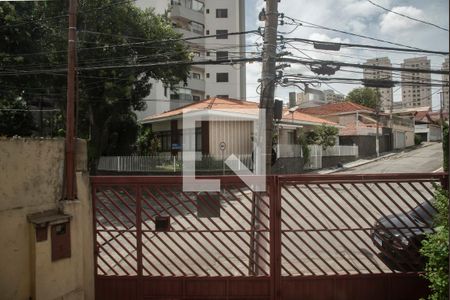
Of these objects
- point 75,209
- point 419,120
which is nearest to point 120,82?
point 75,209

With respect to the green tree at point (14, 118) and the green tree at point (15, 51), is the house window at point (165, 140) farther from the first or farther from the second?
the green tree at point (15, 51)

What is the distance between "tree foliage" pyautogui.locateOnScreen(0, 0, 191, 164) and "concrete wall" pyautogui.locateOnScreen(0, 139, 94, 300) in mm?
12241

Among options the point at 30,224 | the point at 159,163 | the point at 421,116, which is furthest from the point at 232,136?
the point at 421,116

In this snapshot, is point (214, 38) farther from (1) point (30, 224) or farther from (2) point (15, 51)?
(1) point (30, 224)

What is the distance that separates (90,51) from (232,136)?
25.6ft

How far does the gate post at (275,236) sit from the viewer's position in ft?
14.3

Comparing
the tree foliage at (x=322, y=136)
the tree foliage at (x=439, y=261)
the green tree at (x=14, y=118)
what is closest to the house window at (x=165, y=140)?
the green tree at (x=14, y=118)

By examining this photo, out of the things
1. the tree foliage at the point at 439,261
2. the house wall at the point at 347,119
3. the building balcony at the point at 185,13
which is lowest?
the tree foliage at the point at 439,261

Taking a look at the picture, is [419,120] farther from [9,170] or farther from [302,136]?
[9,170]

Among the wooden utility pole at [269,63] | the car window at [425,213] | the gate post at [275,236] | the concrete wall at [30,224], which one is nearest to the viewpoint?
the concrete wall at [30,224]

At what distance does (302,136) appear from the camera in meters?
24.7

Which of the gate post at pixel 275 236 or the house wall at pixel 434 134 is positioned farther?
the house wall at pixel 434 134

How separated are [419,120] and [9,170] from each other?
6161cm

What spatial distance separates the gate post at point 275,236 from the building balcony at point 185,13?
103ft
